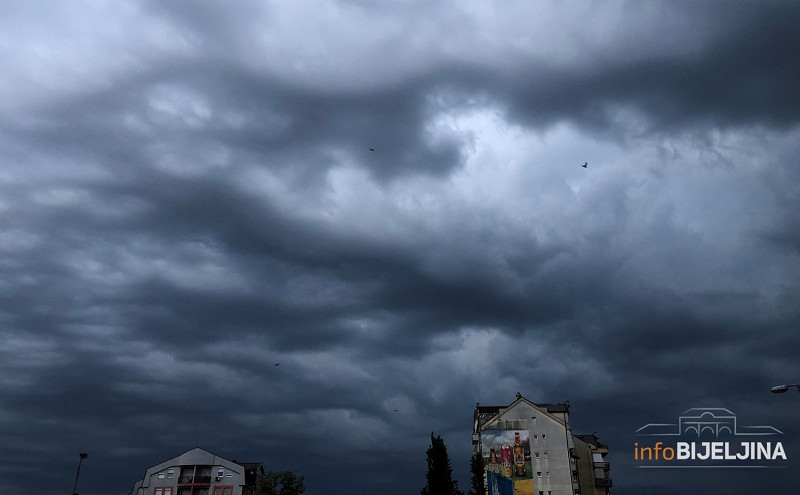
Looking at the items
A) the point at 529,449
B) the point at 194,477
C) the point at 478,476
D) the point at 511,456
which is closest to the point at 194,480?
the point at 194,477

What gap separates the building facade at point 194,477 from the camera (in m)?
124

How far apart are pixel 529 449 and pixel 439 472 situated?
5235 centimetres

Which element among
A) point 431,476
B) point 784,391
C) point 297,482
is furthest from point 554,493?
point 784,391

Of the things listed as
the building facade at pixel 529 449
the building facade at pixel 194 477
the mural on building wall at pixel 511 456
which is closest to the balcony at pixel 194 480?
the building facade at pixel 194 477

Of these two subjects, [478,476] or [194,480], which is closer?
[478,476]

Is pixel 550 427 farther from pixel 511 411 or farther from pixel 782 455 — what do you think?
pixel 782 455

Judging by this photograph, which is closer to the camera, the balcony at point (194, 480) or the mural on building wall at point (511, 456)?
the mural on building wall at point (511, 456)

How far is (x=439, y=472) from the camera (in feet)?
212

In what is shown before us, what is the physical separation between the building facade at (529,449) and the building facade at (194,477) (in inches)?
1856

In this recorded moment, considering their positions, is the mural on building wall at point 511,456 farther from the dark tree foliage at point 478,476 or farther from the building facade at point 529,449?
the dark tree foliage at point 478,476

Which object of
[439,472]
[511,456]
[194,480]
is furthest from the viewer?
[194,480]

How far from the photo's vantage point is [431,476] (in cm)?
6469

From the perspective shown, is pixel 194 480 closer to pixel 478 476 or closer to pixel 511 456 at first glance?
pixel 511 456

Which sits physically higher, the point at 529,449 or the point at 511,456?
the point at 529,449
